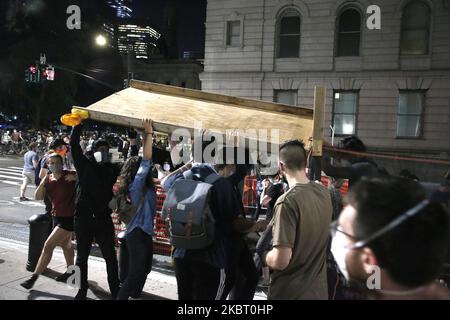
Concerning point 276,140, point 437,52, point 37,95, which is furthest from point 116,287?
point 37,95

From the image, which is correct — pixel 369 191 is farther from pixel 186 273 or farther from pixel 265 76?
pixel 265 76

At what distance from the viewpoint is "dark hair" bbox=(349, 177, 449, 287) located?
1.48 meters

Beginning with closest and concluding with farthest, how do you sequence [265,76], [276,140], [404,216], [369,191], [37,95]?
[404,216]
[369,191]
[276,140]
[265,76]
[37,95]

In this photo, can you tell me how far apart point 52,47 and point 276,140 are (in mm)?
45635

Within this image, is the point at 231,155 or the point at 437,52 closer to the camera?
the point at 231,155

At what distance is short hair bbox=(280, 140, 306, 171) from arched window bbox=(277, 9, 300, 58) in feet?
63.1

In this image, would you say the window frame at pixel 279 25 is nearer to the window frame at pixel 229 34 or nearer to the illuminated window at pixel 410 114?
the window frame at pixel 229 34

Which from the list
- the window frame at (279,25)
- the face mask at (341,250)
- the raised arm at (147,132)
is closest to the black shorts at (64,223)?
the raised arm at (147,132)

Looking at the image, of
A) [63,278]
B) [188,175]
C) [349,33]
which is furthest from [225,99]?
[349,33]

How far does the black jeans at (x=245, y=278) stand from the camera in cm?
409

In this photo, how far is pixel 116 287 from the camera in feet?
15.5

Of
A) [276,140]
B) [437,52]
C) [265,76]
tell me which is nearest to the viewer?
[276,140]

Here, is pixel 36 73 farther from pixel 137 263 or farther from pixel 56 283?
pixel 137 263
